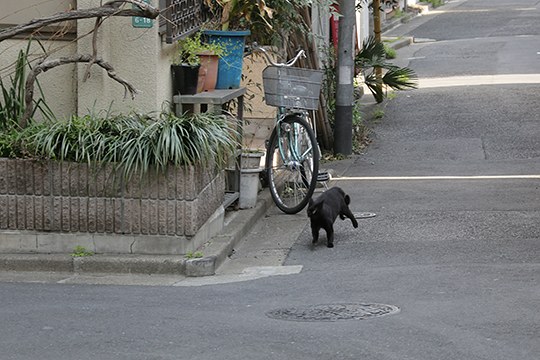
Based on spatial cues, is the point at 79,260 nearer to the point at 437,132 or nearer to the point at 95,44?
the point at 95,44

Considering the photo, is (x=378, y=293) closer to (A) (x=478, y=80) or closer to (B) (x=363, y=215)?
(B) (x=363, y=215)

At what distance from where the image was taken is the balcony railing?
9.87 m

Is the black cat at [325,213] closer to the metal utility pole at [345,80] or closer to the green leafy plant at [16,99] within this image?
the green leafy plant at [16,99]

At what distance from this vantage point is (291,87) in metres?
10.8

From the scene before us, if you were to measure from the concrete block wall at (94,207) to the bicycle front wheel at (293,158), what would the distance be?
1981 mm

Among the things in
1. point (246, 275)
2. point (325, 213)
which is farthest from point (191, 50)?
point (246, 275)

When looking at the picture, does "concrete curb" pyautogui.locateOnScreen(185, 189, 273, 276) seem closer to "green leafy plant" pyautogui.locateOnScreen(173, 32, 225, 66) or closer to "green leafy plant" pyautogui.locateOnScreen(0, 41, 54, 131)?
"green leafy plant" pyautogui.locateOnScreen(173, 32, 225, 66)

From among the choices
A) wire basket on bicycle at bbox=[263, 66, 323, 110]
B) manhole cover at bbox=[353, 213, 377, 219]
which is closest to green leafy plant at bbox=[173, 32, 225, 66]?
wire basket on bicycle at bbox=[263, 66, 323, 110]

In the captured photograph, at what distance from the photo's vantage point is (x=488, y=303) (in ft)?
23.6

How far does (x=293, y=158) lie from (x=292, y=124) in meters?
0.33

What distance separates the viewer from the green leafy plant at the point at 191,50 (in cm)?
1037

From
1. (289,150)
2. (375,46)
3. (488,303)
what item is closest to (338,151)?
(375,46)

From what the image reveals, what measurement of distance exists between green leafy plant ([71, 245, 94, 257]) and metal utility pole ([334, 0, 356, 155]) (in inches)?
261

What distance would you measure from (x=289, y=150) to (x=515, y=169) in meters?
3.86
